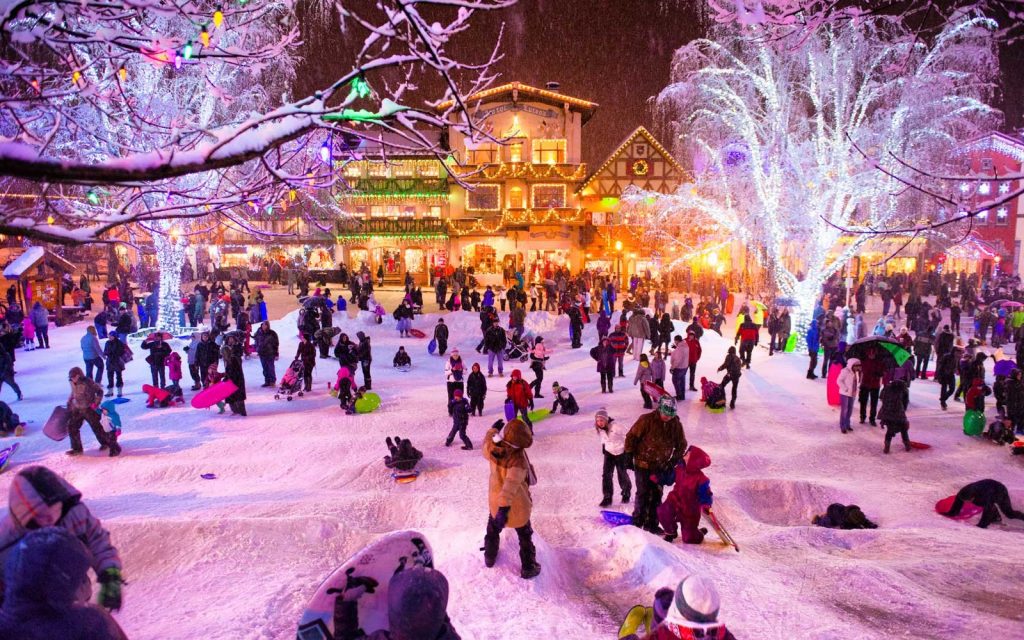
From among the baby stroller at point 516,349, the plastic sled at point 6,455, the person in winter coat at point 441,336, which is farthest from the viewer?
the baby stroller at point 516,349

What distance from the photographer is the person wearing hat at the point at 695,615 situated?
2.44 metres

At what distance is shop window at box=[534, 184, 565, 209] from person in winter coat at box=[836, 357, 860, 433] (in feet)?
90.7

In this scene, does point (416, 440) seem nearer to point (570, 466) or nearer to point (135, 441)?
point (570, 466)

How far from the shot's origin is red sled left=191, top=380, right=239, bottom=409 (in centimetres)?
1032

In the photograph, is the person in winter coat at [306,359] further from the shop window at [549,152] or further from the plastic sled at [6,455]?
the shop window at [549,152]

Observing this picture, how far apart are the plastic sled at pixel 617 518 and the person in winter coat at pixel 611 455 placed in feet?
1.73

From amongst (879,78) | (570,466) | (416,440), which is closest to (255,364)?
(416,440)

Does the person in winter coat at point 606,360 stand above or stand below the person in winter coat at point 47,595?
below

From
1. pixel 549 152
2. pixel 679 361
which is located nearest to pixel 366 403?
pixel 679 361

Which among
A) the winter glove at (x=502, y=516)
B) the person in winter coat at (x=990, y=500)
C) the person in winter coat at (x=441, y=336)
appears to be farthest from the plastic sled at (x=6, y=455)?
the person in winter coat at (x=990, y=500)

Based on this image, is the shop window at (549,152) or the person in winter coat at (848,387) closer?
the person in winter coat at (848,387)

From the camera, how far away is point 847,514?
6.73 m

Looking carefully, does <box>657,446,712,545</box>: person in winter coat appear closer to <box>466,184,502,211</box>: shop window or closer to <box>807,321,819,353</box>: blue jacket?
<box>807,321,819,353</box>: blue jacket

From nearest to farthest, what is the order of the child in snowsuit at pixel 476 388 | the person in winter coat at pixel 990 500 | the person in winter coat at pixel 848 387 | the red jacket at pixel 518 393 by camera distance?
1. the person in winter coat at pixel 990 500
2. the red jacket at pixel 518 393
3. the person in winter coat at pixel 848 387
4. the child in snowsuit at pixel 476 388
